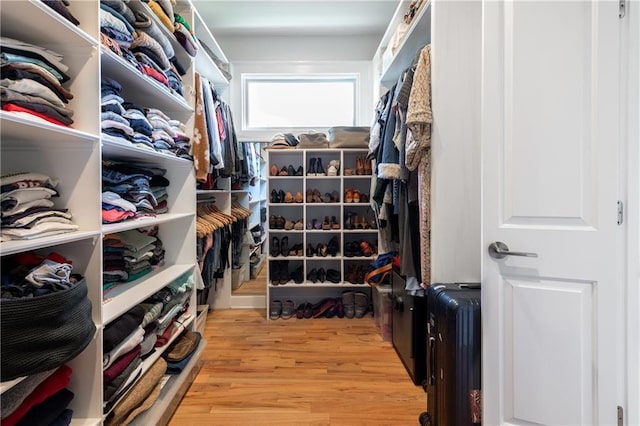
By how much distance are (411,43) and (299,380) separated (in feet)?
7.35

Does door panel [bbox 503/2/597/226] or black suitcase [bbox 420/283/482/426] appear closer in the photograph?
door panel [bbox 503/2/597/226]

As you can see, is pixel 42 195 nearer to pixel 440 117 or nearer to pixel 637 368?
pixel 440 117

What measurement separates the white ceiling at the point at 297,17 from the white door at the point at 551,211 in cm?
173

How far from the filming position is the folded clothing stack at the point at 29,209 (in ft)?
2.85

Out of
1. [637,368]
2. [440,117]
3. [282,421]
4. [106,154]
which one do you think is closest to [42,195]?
[106,154]

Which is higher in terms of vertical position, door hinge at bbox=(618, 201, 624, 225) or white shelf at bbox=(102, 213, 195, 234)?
door hinge at bbox=(618, 201, 624, 225)

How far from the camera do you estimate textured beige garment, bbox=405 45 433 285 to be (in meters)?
1.57

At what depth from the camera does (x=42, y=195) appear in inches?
38.2

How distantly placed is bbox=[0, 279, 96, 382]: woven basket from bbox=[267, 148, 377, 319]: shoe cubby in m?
1.98

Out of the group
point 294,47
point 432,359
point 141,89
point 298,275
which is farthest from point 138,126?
point 294,47

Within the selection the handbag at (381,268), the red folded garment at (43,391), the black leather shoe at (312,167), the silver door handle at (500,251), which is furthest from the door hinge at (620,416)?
the black leather shoe at (312,167)

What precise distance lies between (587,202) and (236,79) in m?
2.95

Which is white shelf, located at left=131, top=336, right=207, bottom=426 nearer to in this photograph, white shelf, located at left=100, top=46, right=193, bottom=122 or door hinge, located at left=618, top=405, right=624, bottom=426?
white shelf, located at left=100, top=46, right=193, bottom=122

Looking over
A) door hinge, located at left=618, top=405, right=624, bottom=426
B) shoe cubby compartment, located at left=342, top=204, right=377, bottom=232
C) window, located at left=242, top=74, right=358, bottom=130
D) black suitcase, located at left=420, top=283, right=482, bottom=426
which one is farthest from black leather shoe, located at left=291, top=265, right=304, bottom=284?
door hinge, located at left=618, top=405, right=624, bottom=426
